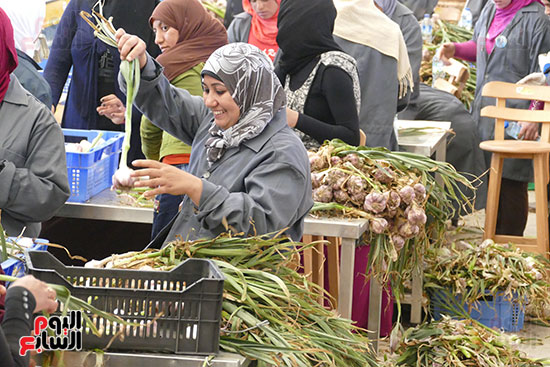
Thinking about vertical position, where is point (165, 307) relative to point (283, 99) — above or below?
below

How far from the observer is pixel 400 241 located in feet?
14.0

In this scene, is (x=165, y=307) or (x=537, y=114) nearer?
(x=165, y=307)

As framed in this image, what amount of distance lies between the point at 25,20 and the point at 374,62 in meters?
1.98

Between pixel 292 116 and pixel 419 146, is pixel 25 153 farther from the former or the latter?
pixel 419 146

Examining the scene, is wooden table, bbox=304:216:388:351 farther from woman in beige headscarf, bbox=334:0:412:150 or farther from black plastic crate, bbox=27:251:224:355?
black plastic crate, bbox=27:251:224:355

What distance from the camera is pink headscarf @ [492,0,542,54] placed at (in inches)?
271

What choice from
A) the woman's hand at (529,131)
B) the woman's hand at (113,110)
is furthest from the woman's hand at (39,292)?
the woman's hand at (529,131)

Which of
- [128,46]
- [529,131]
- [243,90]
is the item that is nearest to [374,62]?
[529,131]

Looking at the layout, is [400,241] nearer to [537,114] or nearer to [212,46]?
[212,46]

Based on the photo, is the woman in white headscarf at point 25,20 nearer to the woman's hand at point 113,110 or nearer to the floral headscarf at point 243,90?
the woman's hand at point 113,110

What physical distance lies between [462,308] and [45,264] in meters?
3.19

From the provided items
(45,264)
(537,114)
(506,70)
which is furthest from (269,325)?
(506,70)

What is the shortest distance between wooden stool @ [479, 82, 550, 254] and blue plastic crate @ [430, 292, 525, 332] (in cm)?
96
